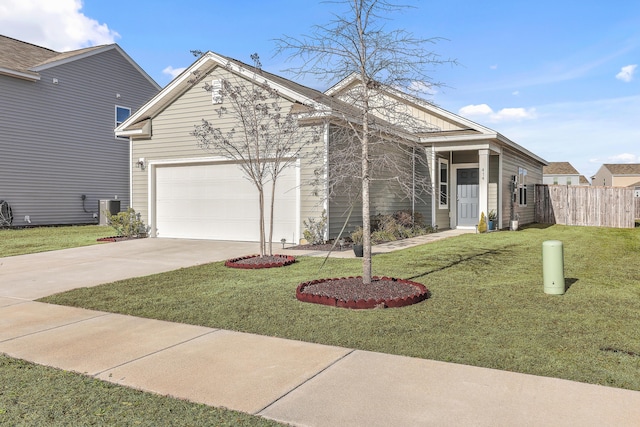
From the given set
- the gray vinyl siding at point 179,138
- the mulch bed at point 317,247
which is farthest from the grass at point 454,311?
the gray vinyl siding at point 179,138

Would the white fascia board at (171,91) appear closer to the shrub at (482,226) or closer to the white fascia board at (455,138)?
the white fascia board at (455,138)

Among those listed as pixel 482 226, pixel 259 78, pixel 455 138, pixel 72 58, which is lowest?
pixel 482 226

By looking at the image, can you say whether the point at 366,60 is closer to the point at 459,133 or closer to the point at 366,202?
the point at 366,202

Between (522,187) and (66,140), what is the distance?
66.2 ft

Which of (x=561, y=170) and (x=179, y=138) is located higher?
(x=561, y=170)

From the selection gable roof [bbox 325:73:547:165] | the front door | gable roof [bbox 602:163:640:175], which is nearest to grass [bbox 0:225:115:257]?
gable roof [bbox 325:73:547:165]

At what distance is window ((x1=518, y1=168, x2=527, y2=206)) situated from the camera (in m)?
20.2

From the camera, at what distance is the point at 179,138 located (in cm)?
1467

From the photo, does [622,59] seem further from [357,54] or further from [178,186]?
[178,186]

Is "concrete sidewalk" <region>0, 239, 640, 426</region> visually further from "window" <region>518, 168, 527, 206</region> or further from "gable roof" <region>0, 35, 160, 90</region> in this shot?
"window" <region>518, 168, 527, 206</region>

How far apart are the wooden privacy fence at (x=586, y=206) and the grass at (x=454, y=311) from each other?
535 inches

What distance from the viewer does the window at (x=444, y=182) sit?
1764 centimetres

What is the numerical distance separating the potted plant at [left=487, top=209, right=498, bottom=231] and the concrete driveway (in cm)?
837

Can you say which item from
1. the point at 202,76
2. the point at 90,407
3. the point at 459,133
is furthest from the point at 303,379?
the point at 459,133
